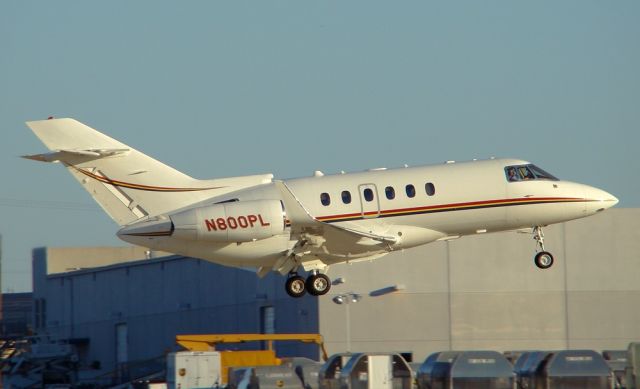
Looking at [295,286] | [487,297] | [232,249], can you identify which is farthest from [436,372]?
[487,297]

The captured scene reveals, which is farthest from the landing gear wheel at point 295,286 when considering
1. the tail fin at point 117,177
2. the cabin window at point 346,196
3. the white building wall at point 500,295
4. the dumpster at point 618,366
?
the white building wall at point 500,295

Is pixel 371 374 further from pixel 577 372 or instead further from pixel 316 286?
pixel 577 372

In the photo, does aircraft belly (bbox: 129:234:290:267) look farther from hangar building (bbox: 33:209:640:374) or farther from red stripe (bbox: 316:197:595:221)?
hangar building (bbox: 33:209:640:374)

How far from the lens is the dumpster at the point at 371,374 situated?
3288 cm

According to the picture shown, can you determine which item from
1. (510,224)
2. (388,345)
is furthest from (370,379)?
(388,345)

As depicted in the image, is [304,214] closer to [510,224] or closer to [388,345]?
[510,224]

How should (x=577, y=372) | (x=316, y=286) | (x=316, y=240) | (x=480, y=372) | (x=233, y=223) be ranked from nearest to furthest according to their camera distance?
(x=577, y=372)
(x=480, y=372)
(x=233, y=223)
(x=316, y=240)
(x=316, y=286)

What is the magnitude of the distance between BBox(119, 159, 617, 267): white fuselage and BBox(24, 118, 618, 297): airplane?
0.03m

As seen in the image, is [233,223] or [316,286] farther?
[316,286]

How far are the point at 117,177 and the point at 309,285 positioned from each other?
588 cm

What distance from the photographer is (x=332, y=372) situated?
1419 inches

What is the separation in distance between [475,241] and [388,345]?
5290 mm

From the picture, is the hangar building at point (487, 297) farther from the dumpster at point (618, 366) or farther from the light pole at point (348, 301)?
the dumpster at point (618, 366)

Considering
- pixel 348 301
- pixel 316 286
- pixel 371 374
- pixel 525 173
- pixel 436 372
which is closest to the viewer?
pixel 436 372
